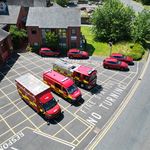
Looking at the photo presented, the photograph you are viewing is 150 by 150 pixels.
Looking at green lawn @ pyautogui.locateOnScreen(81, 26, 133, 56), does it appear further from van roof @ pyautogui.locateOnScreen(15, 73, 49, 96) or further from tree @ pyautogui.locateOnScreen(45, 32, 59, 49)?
van roof @ pyautogui.locateOnScreen(15, 73, 49, 96)

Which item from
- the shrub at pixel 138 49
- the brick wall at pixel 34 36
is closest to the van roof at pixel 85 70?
the shrub at pixel 138 49

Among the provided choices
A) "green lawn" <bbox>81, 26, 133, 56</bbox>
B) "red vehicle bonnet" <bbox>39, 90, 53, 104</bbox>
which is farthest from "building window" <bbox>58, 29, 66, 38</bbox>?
"red vehicle bonnet" <bbox>39, 90, 53, 104</bbox>

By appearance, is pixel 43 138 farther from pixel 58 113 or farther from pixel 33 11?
pixel 33 11

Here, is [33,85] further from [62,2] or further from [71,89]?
[62,2]

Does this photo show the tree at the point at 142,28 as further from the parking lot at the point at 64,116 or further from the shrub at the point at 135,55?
the parking lot at the point at 64,116

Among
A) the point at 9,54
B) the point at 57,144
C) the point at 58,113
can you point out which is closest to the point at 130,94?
the point at 58,113

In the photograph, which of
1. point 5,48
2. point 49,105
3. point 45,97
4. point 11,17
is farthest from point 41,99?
point 11,17
